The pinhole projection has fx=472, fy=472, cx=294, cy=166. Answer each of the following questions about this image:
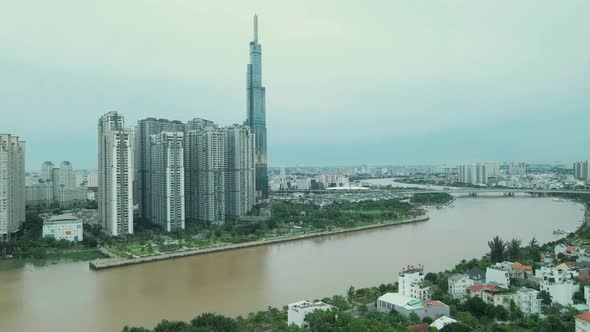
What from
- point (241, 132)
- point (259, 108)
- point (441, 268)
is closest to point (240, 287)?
Answer: point (441, 268)

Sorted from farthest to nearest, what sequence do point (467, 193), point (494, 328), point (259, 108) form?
point (467, 193), point (259, 108), point (494, 328)

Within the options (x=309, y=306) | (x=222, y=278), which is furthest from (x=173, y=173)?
(x=309, y=306)

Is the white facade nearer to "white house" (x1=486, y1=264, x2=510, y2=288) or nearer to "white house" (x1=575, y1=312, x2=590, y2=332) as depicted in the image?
"white house" (x1=486, y1=264, x2=510, y2=288)

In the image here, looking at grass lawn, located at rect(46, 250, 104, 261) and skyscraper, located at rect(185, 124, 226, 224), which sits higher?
skyscraper, located at rect(185, 124, 226, 224)

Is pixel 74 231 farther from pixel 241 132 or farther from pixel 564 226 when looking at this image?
pixel 564 226

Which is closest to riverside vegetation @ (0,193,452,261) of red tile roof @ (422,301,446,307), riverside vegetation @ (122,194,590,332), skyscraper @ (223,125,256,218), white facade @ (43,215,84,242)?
white facade @ (43,215,84,242)

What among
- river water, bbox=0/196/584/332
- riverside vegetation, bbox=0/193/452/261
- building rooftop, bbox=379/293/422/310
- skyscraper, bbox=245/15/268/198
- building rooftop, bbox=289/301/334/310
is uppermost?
skyscraper, bbox=245/15/268/198
